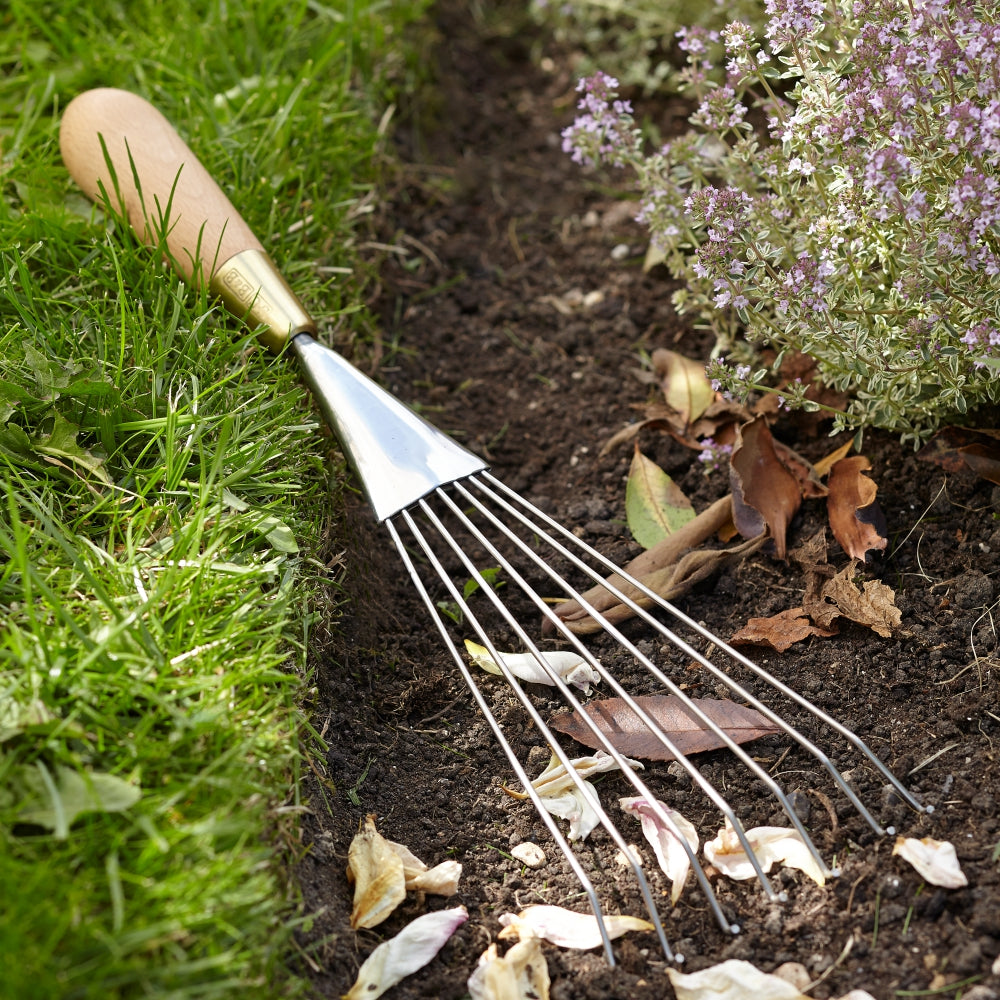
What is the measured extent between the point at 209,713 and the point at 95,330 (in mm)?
930

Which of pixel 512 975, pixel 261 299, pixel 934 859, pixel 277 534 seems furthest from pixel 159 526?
pixel 934 859

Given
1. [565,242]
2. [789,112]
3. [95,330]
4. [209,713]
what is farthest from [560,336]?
[209,713]

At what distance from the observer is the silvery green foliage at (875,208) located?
5.12 ft

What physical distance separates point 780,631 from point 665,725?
298mm

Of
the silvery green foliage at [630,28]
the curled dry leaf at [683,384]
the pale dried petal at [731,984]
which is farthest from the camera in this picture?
the silvery green foliage at [630,28]

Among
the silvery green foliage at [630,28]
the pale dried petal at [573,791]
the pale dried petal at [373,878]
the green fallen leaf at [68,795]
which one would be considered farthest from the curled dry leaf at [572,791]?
the silvery green foliage at [630,28]

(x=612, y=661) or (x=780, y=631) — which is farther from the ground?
(x=612, y=661)

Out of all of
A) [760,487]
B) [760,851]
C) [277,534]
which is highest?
[277,534]

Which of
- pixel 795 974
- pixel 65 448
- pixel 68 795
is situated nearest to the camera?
pixel 68 795

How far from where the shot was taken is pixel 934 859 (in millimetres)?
1453

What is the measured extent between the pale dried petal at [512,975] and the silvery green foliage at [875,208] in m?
1.08

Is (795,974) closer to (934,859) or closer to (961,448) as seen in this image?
(934,859)

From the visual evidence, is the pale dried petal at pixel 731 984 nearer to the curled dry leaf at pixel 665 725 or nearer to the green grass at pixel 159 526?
the curled dry leaf at pixel 665 725

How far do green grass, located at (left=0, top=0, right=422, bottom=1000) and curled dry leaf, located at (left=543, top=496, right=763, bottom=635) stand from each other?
0.52 metres
